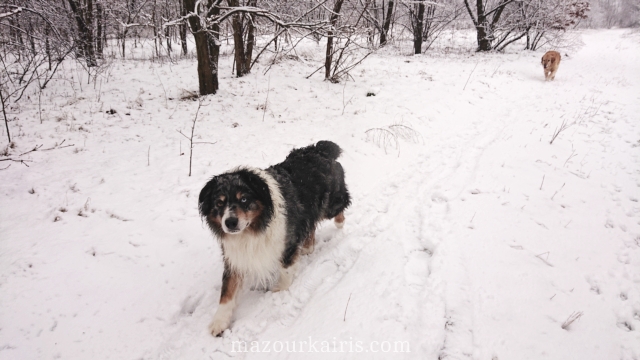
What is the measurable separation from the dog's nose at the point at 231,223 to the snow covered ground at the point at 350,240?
3.52 ft

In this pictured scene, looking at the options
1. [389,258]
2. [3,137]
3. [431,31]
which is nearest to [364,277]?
[389,258]

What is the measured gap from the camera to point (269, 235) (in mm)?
3010

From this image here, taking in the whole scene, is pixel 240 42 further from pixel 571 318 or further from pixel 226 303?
pixel 571 318

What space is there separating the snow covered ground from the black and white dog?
30cm

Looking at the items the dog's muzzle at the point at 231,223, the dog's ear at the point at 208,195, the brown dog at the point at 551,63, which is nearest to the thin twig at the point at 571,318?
the dog's muzzle at the point at 231,223

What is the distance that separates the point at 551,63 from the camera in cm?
1237

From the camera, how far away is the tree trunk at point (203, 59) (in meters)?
7.99

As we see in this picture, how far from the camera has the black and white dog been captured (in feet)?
9.13

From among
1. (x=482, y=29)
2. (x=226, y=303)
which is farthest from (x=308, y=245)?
(x=482, y=29)

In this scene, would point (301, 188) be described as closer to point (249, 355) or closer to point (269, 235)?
point (269, 235)

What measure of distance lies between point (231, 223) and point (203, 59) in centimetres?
751

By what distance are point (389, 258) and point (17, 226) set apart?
4739 millimetres

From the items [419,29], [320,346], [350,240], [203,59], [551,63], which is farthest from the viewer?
[419,29]

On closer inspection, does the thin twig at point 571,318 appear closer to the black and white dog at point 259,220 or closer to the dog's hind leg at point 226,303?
the black and white dog at point 259,220
